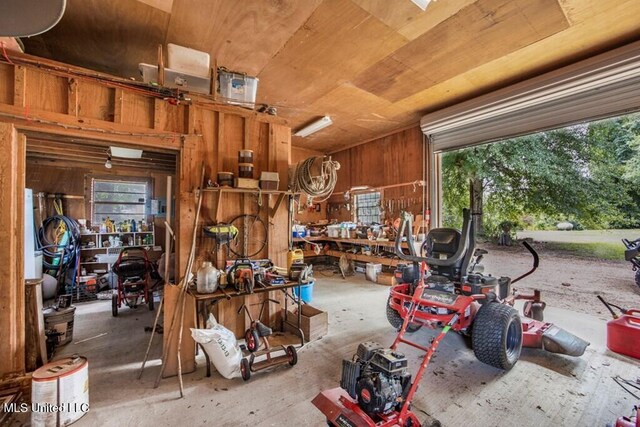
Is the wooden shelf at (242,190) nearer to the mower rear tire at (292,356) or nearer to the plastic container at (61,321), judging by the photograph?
the mower rear tire at (292,356)

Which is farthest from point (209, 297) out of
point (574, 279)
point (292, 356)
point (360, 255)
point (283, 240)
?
point (574, 279)

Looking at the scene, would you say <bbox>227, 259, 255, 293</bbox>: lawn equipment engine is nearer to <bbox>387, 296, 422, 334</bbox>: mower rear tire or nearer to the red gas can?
<bbox>387, 296, 422, 334</bbox>: mower rear tire

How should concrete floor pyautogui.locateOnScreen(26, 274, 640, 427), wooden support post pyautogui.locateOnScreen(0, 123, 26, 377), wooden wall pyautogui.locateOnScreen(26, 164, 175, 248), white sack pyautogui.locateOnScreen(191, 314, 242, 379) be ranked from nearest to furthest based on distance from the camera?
concrete floor pyautogui.locateOnScreen(26, 274, 640, 427), wooden support post pyautogui.locateOnScreen(0, 123, 26, 377), white sack pyautogui.locateOnScreen(191, 314, 242, 379), wooden wall pyautogui.locateOnScreen(26, 164, 175, 248)

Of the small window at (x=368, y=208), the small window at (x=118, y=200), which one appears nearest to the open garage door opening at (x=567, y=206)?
the small window at (x=368, y=208)

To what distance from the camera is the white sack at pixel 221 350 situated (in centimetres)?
222

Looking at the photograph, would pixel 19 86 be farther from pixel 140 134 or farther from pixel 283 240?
pixel 283 240

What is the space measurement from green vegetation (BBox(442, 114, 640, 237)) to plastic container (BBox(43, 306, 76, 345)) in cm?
586

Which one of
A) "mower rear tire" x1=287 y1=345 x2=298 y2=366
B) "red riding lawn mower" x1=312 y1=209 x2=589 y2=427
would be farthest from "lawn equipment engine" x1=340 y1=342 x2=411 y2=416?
"mower rear tire" x1=287 y1=345 x2=298 y2=366

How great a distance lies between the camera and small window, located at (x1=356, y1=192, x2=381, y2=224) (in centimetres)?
672

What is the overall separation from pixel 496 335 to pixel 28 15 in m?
3.38

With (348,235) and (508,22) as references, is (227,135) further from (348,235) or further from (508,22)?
(348,235)

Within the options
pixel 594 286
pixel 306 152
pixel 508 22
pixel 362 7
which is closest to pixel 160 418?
pixel 362 7

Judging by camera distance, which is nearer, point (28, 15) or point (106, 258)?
point (28, 15)

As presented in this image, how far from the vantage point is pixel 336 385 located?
2.23m
